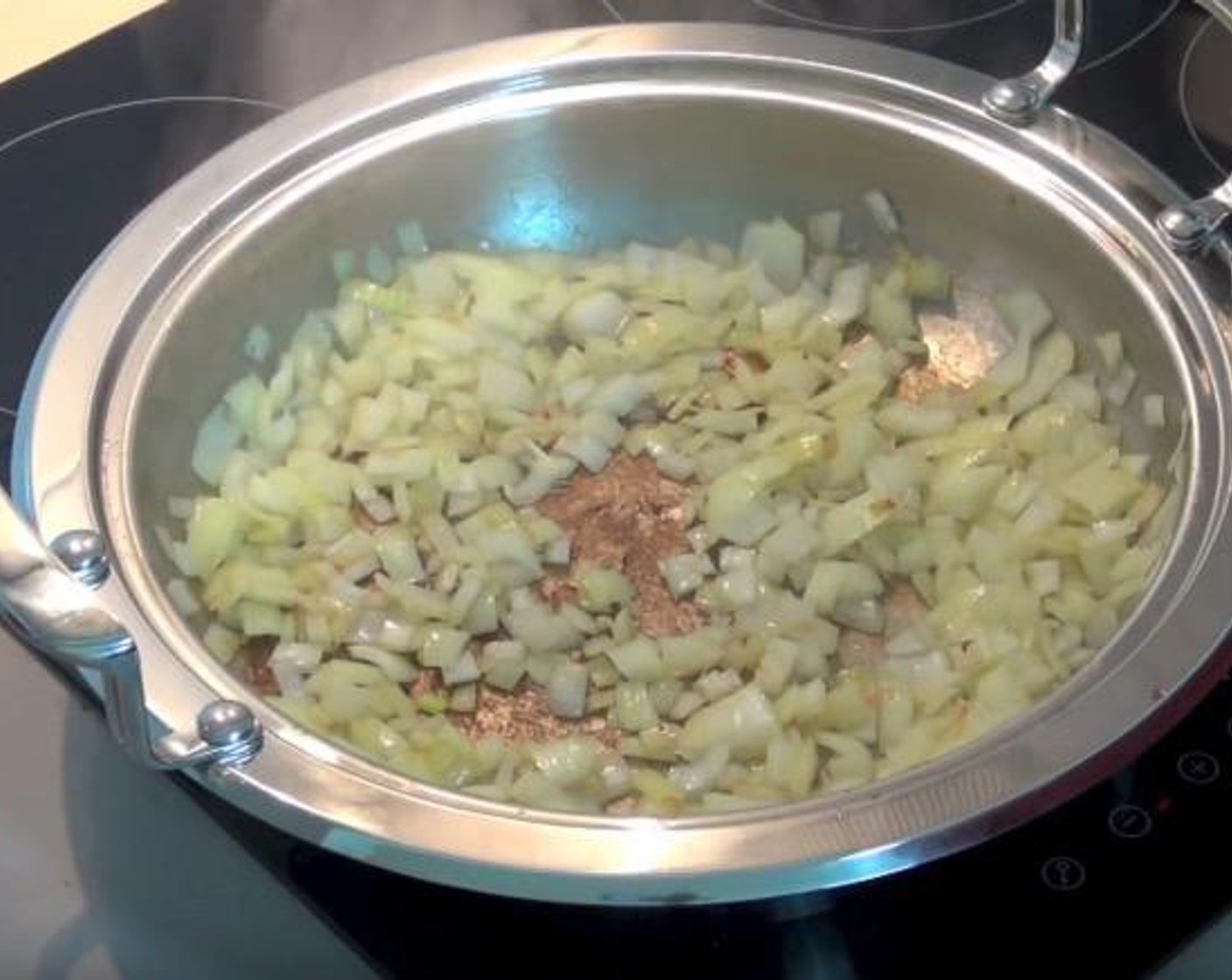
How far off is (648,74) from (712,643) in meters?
0.37

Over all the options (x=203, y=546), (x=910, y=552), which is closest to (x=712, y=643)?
(x=910, y=552)

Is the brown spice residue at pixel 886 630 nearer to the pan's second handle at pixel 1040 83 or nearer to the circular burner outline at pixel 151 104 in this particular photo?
the pan's second handle at pixel 1040 83

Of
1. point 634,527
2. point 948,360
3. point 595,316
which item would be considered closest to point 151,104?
point 595,316

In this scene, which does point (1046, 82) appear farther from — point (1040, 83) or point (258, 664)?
point (258, 664)

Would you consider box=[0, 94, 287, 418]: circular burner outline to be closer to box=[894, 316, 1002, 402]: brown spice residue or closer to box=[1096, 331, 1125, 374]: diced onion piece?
box=[894, 316, 1002, 402]: brown spice residue

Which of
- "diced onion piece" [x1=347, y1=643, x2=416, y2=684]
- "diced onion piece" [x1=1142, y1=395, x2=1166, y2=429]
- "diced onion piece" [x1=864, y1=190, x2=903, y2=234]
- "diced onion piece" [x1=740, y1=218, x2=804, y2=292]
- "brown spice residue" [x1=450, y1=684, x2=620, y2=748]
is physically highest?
"diced onion piece" [x1=864, y1=190, x2=903, y2=234]

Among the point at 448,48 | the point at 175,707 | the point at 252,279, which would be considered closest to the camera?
the point at 175,707

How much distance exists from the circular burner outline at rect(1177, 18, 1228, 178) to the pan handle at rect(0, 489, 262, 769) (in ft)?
2.34

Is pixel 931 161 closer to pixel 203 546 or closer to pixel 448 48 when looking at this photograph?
pixel 448 48

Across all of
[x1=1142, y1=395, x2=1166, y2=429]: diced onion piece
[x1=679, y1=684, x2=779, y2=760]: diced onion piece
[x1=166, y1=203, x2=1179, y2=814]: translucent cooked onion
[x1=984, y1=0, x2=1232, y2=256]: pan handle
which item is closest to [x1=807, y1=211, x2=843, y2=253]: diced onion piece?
[x1=166, y1=203, x2=1179, y2=814]: translucent cooked onion

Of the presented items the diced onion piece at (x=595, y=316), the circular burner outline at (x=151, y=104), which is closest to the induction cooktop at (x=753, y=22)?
the circular burner outline at (x=151, y=104)

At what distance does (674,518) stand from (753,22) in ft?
1.28

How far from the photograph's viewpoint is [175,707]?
77 cm

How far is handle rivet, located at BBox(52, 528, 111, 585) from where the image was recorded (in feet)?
2.64
